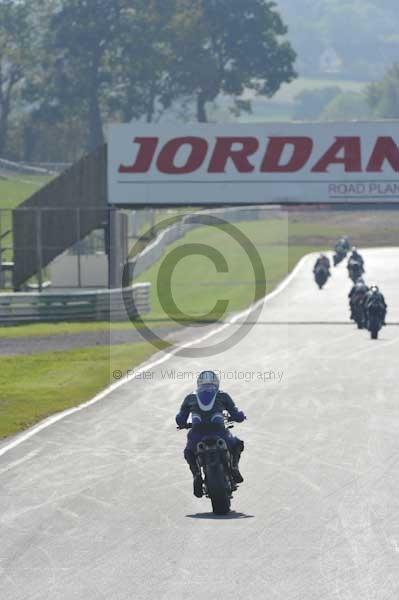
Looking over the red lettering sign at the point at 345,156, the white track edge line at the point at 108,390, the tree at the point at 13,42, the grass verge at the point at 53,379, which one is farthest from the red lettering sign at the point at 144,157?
the tree at the point at 13,42

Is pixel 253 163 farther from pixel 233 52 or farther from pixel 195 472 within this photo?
pixel 233 52

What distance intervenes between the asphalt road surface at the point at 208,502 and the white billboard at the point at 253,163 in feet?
58.7

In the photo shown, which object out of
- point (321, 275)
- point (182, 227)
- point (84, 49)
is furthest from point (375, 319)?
point (84, 49)

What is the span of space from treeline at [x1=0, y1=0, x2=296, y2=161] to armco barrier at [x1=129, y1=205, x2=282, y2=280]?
68.1 feet

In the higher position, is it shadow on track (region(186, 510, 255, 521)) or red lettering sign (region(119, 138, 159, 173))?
red lettering sign (region(119, 138, 159, 173))

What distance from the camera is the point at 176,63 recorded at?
123500mm

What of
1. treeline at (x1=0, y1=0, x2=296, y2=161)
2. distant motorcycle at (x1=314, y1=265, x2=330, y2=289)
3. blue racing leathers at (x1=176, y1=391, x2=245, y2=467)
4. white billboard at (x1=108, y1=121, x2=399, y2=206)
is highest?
treeline at (x1=0, y1=0, x2=296, y2=161)

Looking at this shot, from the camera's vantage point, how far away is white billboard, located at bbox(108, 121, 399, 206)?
43.7 m

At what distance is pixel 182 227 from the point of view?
→ 80.9 metres

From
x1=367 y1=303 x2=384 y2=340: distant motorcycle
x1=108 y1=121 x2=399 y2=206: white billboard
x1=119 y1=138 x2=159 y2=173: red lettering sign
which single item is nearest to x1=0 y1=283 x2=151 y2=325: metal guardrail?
x1=108 y1=121 x2=399 y2=206: white billboard

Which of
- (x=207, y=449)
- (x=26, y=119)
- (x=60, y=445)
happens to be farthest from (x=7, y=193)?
(x=207, y=449)

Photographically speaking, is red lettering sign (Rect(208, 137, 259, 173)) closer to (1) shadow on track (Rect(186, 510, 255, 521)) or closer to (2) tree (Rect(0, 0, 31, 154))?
(1) shadow on track (Rect(186, 510, 255, 521))

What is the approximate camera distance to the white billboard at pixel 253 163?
43.7m

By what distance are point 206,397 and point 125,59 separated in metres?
110
